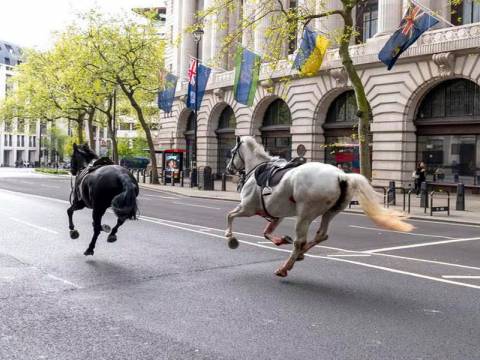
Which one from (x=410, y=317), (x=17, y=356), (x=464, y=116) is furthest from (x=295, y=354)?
(x=464, y=116)

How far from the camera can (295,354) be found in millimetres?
5082

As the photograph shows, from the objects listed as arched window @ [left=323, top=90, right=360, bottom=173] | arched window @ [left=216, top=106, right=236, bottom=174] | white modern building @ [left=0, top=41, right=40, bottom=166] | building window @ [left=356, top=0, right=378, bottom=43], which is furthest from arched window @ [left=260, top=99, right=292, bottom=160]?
white modern building @ [left=0, top=41, right=40, bottom=166]

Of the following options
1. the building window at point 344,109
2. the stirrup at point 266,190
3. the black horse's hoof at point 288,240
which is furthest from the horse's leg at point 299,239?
the building window at point 344,109

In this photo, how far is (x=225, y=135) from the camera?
50.5 m

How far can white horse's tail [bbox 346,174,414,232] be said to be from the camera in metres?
8.17

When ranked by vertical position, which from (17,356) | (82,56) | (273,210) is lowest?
(17,356)

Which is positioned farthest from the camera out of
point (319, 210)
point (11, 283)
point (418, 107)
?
point (418, 107)

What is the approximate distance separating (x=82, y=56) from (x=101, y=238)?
31.3 meters

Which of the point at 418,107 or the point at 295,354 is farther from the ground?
the point at 418,107

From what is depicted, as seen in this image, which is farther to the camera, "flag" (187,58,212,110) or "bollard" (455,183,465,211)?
"flag" (187,58,212,110)

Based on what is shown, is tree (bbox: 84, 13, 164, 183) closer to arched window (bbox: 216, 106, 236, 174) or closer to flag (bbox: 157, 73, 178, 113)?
flag (bbox: 157, 73, 178, 113)

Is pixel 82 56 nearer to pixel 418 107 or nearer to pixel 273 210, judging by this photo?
pixel 418 107

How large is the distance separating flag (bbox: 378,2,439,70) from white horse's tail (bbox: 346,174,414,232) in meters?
18.0

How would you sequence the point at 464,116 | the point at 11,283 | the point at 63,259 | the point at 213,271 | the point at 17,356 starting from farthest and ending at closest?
the point at 464,116 → the point at 63,259 → the point at 213,271 → the point at 11,283 → the point at 17,356
